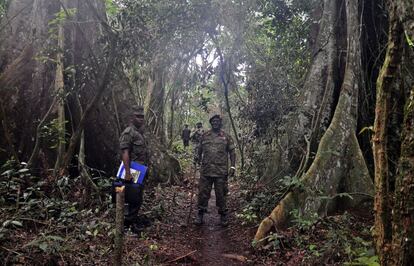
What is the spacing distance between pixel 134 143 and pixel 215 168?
1846mm

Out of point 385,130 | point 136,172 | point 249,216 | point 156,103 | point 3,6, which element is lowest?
point 249,216

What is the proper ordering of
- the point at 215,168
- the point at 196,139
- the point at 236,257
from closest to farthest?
the point at 236,257, the point at 215,168, the point at 196,139

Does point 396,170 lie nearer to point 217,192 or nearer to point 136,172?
point 136,172

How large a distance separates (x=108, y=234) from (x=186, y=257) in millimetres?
1027

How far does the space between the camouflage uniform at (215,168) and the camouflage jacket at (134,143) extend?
156 centimetres

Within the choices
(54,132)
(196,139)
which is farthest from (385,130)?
(196,139)

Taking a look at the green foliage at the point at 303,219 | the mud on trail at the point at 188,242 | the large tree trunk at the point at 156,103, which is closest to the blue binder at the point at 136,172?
the mud on trail at the point at 188,242

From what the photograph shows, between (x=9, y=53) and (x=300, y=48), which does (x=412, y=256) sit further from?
(x=300, y=48)

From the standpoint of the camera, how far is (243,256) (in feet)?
18.1

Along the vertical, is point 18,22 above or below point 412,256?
above

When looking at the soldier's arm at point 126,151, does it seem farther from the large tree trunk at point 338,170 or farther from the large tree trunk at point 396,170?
the large tree trunk at point 396,170

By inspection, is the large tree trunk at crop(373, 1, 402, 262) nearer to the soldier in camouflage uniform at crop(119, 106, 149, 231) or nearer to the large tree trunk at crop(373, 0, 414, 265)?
the large tree trunk at crop(373, 0, 414, 265)

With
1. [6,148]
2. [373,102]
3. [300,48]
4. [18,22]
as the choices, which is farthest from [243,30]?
[6,148]

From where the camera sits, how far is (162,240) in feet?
20.0
